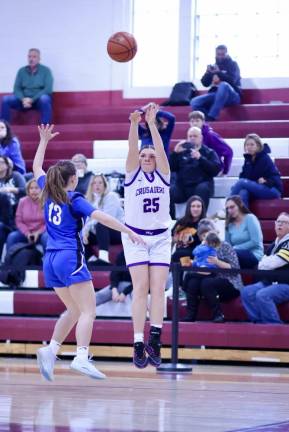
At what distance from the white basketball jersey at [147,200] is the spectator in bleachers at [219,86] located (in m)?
5.92

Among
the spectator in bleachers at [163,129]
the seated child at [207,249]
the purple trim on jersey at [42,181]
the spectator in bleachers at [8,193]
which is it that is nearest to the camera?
the purple trim on jersey at [42,181]

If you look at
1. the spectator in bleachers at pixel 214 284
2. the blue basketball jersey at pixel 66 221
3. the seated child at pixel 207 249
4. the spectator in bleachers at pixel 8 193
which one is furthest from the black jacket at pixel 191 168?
the blue basketball jersey at pixel 66 221

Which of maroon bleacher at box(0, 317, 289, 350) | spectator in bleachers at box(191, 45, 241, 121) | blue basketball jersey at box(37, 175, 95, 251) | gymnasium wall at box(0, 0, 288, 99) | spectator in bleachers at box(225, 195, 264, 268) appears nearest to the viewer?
blue basketball jersey at box(37, 175, 95, 251)

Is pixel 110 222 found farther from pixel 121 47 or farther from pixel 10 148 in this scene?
pixel 10 148

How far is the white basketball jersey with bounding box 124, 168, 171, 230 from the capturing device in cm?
896

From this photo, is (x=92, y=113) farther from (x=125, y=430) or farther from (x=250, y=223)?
(x=125, y=430)

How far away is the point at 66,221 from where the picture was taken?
8258mm

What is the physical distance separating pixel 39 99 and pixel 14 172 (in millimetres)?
2765

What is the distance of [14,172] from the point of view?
44.4 ft

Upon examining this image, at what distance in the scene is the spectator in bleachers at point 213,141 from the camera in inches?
529

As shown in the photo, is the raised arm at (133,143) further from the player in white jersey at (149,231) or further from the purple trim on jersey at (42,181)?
the purple trim on jersey at (42,181)

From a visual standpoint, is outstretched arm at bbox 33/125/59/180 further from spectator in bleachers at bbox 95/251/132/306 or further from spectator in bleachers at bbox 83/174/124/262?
spectator in bleachers at bbox 83/174/124/262

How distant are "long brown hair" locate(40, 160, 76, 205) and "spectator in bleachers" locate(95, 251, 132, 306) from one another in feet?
11.9

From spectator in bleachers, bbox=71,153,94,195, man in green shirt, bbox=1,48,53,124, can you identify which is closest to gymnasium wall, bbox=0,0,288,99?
man in green shirt, bbox=1,48,53,124
